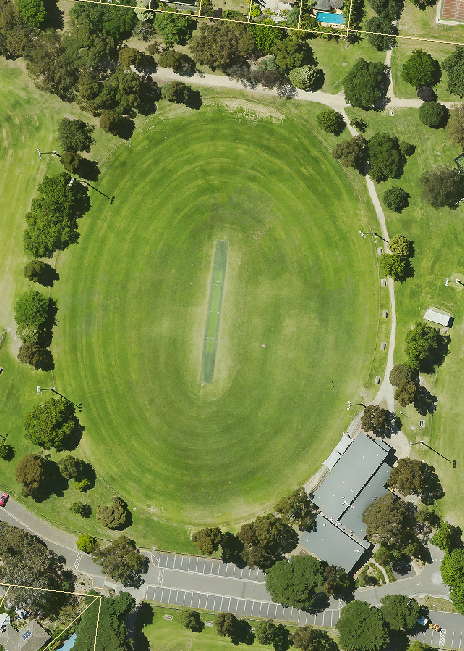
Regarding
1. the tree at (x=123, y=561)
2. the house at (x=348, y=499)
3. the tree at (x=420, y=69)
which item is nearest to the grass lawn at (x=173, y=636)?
the tree at (x=123, y=561)

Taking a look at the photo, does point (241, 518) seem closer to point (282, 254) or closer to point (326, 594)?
point (326, 594)

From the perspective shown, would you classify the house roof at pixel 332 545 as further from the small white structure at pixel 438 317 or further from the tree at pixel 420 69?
the tree at pixel 420 69

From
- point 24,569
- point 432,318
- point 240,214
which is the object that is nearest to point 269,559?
point 24,569

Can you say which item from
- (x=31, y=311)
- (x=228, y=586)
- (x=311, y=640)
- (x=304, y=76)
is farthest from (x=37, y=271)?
(x=311, y=640)

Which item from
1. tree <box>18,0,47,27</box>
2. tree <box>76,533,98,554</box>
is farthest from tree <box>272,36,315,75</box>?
tree <box>76,533,98,554</box>

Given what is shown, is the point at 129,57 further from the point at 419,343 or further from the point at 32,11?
the point at 419,343
